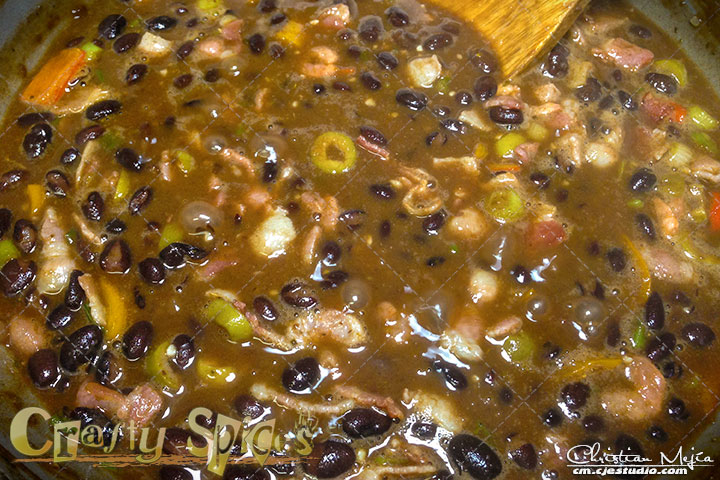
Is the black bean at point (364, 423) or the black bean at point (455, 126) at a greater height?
the black bean at point (455, 126)

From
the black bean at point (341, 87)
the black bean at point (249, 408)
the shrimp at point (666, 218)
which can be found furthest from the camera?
the black bean at point (341, 87)

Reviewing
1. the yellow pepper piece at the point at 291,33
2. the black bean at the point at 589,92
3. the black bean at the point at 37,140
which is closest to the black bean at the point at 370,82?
the yellow pepper piece at the point at 291,33

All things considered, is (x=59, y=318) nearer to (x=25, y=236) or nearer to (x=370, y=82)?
(x=25, y=236)

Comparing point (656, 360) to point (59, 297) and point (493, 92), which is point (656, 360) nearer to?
point (493, 92)

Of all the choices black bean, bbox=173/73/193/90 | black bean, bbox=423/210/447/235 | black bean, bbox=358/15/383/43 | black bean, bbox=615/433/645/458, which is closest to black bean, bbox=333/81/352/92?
black bean, bbox=358/15/383/43

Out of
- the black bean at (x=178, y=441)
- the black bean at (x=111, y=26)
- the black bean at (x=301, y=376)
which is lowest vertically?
the black bean at (x=178, y=441)

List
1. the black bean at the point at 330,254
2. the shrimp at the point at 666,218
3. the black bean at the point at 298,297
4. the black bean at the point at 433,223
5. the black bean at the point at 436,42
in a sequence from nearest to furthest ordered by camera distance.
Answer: the black bean at the point at 298,297
the black bean at the point at 330,254
the black bean at the point at 433,223
the shrimp at the point at 666,218
the black bean at the point at 436,42

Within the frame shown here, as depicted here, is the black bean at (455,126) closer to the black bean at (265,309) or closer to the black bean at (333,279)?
the black bean at (333,279)
